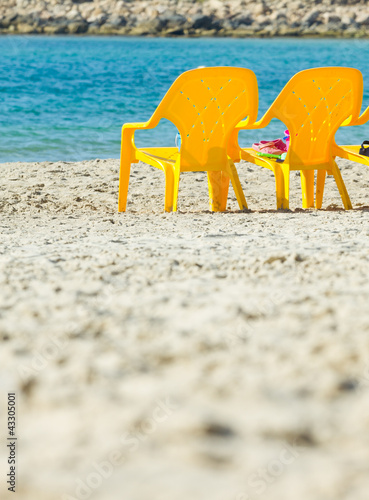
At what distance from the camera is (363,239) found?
10.6 ft

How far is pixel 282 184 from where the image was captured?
479cm

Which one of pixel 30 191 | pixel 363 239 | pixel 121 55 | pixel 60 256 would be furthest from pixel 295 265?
pixel 121 55

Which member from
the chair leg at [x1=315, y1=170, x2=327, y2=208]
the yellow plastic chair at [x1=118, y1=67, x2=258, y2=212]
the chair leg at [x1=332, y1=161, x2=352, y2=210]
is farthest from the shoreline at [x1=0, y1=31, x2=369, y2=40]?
the yellow plastic chair at [x1=118, y1=67, x2=258, y2=212]

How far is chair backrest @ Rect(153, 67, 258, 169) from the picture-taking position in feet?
14.8

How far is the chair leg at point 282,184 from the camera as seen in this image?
475 centimetres

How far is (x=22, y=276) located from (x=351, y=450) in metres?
1.60

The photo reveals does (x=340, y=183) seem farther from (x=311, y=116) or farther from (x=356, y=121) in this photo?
(x=311, y=116)

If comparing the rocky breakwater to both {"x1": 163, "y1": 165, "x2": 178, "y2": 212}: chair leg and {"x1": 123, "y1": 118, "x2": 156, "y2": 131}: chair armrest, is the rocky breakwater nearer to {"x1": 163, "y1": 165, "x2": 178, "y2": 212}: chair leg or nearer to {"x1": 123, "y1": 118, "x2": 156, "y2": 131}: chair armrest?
{"x1": 123, "y1": 118, "x2": 156, "y2": 131}: chair armrest

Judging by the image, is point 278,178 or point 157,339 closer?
point 157,339

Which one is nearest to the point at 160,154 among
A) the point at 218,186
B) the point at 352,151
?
the point at 218,186

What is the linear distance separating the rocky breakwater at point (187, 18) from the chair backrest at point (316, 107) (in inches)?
1858

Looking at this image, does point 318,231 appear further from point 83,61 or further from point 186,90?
point 83,61

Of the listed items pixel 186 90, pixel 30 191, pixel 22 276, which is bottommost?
pixel 30 191

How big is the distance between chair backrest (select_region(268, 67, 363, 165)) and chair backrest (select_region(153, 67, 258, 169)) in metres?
0.28
